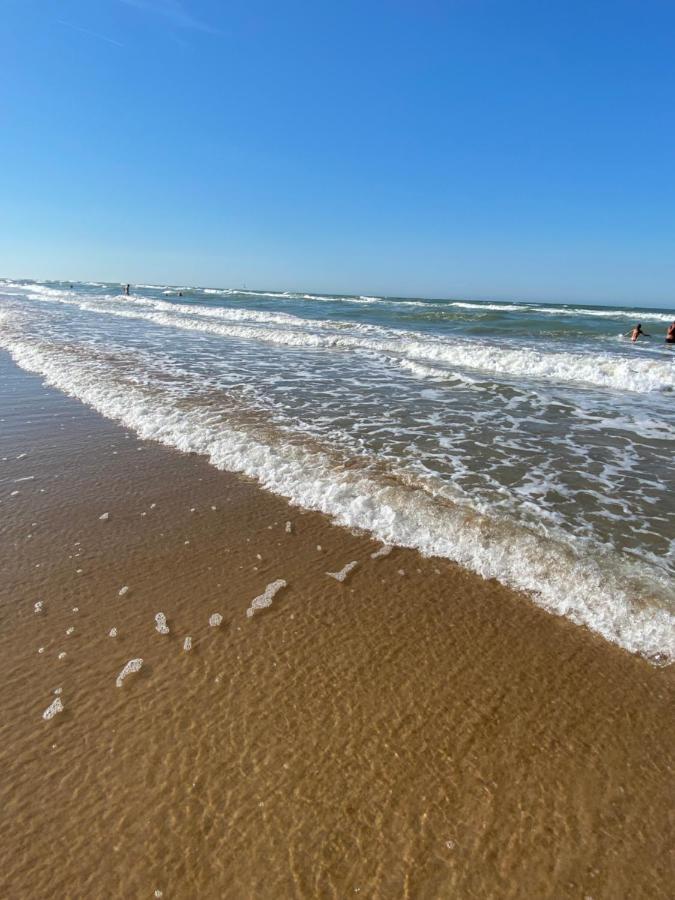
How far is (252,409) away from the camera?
28.9 feet

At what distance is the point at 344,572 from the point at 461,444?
3858 mm

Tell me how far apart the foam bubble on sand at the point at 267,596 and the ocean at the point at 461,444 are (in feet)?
3.89

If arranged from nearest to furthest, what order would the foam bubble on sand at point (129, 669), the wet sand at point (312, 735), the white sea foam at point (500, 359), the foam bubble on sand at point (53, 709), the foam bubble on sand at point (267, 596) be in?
1. the wet sand at point (312, 735)
2. the foam bubble on sand at point (53, 709)
3. the foam bubble on sand at point (129, 669)
4. the foam bubble on sand at point (267, 596)
5. the white sea foam at point (500, 359)

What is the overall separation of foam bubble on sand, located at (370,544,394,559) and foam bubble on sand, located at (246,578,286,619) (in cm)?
89

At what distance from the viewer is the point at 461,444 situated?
733 centimetres

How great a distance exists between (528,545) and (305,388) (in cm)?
748

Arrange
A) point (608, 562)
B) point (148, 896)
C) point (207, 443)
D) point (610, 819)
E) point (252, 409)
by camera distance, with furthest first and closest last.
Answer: point (252, 409) → point (207, 443) → point (608, 562) → point (610, 819) → point (148, 896)

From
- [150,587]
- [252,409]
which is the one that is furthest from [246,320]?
[150,587]

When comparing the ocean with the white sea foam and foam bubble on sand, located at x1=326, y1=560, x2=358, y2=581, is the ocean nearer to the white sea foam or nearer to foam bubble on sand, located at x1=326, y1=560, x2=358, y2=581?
the white sea foam

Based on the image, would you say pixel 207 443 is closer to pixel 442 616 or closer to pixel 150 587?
pixel 150 587

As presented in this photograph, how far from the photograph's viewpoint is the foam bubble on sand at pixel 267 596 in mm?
3616

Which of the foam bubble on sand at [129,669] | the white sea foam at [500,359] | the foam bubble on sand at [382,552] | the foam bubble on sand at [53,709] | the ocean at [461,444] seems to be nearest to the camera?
the foam bubble on sand at [53,709]

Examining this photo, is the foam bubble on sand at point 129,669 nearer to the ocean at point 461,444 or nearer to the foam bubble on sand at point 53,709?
the foam bubble on sand at point 53,709

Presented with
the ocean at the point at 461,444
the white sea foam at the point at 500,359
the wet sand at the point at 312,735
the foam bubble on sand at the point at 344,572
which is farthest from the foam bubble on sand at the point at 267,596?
the white sea foam at the point at 500,359
